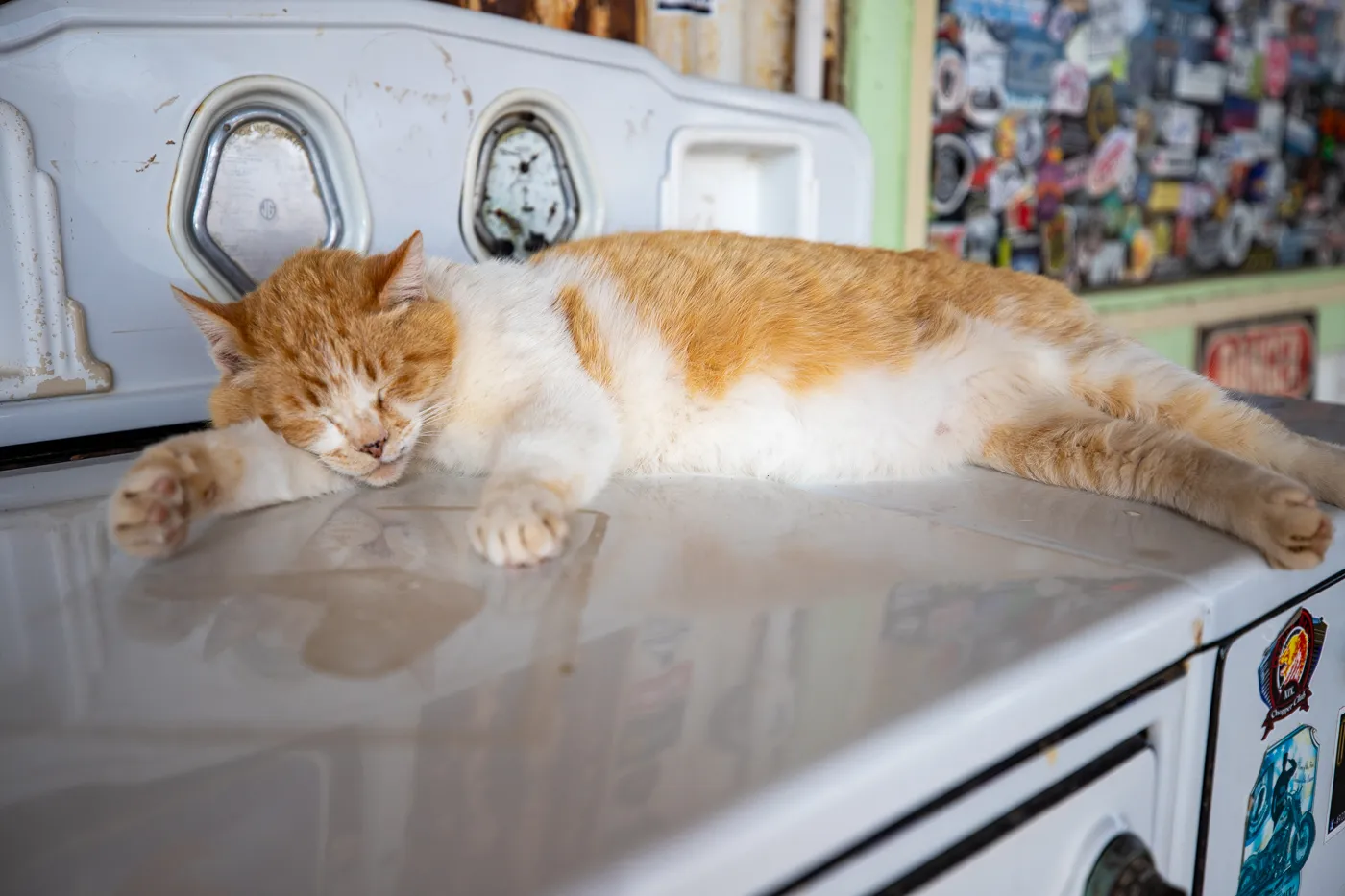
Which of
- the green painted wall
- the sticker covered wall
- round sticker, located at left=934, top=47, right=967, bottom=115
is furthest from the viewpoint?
the sticker covered wall

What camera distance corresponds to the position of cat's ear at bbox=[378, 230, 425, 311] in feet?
2.96

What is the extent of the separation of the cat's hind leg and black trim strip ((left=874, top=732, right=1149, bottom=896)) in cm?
44

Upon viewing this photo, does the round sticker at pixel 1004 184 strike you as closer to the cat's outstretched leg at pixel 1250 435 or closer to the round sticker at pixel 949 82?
the round sticker at pixel 949 82

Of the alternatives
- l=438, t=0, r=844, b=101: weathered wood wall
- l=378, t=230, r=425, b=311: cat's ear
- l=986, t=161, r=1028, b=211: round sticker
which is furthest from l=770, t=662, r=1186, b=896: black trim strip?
l=986, t=161, r=1028, b=211: round sticker

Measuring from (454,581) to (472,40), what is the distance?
30.8 inches

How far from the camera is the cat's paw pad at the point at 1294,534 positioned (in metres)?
0.68

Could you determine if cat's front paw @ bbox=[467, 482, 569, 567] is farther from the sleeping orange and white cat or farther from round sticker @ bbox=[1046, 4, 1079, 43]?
round sticker @ bbox=[1046, 4, 1079, 43]

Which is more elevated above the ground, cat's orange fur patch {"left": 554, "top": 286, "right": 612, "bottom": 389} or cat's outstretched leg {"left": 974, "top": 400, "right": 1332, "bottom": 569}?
cat's orange fur patch {"left": 554, "top": 286, "right": 612, "bottom": 389}

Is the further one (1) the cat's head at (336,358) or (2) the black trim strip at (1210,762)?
(1) the cat's head at (336,358)

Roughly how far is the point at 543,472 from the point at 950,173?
1531mm

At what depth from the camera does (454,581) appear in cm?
64

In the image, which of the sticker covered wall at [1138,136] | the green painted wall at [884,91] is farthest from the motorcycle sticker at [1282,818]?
the sticker covered wall at [1138,136]

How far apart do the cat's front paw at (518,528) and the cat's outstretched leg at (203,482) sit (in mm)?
243

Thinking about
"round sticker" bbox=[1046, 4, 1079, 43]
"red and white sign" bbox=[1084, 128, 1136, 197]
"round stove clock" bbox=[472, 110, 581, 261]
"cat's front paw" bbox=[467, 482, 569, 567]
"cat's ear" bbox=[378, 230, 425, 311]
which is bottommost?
"cat's front paw" bbox=[467, 482, 569, 567]
